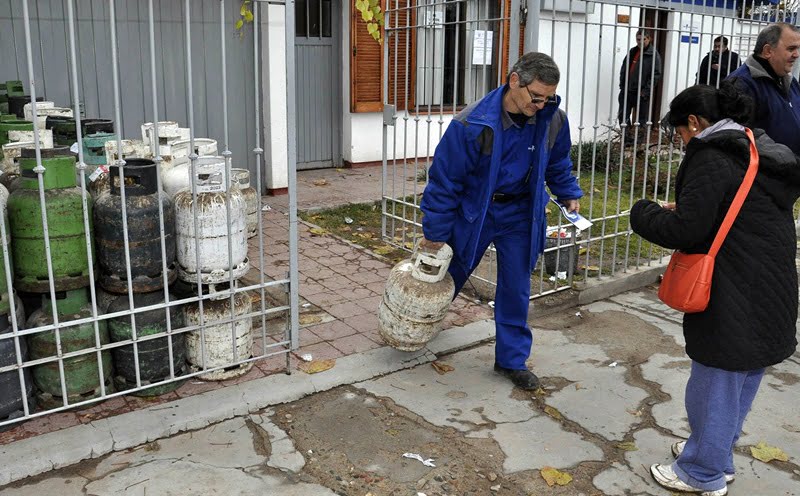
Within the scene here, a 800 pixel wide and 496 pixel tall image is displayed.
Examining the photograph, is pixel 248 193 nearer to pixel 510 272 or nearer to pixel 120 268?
pixel 120 268

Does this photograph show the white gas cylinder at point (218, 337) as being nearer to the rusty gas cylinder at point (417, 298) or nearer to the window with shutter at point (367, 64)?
the rusty gas cylinder at point (417, 298)

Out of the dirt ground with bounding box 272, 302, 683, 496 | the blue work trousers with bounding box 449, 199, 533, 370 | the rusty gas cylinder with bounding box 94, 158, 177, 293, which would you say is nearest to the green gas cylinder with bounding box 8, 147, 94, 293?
the rusty gas cylinder with bounding box 94, 158, 177, 293

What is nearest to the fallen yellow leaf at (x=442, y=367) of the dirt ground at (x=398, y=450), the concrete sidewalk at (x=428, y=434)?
the concrete sidewalk at (x=428, y=434)

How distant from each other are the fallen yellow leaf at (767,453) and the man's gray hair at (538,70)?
2.14 metres

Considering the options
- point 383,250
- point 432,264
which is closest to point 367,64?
point 383,250

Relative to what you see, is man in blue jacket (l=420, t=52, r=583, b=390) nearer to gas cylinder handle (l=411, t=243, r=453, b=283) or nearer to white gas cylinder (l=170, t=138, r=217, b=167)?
gas cylinder handle (l=411, t=243, r=453, b=283)

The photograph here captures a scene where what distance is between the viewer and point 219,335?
402 cm

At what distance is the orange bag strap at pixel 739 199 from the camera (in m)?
2.87

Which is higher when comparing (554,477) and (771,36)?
(771,36)

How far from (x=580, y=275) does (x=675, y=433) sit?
2440 millimetres

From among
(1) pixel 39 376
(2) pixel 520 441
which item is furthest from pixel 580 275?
(1) pixel 39 376

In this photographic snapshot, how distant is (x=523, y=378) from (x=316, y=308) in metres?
1.71

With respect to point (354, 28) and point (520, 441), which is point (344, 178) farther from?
point (520, 441)

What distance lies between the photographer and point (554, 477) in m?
3.38
